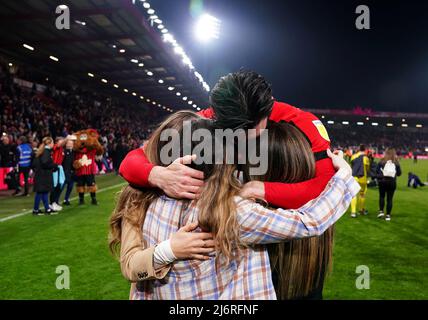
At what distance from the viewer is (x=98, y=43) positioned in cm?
2148

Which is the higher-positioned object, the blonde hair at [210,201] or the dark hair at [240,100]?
the dark hair at [240,100]

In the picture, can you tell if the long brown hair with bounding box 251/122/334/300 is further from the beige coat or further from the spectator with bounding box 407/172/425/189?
the spectator with bounding box 407/172/425/189

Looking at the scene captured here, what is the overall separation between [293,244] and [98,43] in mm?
21856

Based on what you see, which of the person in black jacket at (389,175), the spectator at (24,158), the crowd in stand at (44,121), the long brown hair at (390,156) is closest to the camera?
the person in black jacket at (389,175)

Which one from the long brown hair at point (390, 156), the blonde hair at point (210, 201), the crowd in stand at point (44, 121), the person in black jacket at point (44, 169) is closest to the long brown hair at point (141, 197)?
the blonde hair at point (210, 201)

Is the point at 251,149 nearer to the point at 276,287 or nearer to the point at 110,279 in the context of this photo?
the point at 276,287

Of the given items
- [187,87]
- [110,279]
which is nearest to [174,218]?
[110,279]

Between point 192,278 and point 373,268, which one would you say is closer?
point 192,278

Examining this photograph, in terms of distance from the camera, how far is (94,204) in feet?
34.7

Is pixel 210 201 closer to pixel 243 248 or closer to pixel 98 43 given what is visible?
pixel 243 248

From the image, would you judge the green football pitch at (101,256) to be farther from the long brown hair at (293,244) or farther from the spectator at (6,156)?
the spectator at (6,156)

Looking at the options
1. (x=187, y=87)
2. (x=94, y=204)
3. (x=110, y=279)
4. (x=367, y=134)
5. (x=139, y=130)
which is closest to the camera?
(x=110, y=279)

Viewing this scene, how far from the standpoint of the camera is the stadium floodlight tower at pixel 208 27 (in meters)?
27.3
